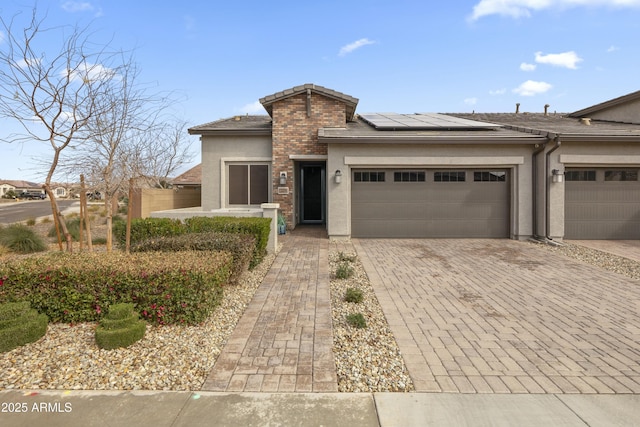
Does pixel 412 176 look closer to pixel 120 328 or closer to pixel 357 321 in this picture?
pixel 357 321

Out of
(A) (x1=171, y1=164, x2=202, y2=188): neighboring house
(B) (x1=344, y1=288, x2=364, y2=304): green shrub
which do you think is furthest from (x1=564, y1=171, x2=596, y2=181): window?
(A) (x1=171, y1=164, x2=202, y2=188): neighboring house

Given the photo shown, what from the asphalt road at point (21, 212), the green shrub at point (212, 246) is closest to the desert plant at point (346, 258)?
the green shrub at point (212, 246)

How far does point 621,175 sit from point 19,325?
1509 centimetres

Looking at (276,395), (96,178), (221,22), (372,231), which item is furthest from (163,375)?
(221,22)

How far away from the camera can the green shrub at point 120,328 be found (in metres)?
3.53

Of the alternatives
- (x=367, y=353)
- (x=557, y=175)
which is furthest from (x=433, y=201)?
(x=367, y=353)

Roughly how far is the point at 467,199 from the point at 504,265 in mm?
3965

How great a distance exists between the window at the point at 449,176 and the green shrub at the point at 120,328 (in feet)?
32.4

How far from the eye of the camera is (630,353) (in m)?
3.64

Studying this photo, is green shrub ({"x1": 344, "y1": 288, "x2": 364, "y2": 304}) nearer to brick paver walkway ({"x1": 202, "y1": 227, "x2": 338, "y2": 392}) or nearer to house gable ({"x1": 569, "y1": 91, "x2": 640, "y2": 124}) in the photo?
brick paver walkway ({"x1": 202, "y1": 227, "x2": 338, "y2": 392})

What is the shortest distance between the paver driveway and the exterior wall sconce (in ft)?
11.0

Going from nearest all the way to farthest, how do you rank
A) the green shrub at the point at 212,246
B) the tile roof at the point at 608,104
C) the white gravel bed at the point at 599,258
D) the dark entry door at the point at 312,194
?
the green shrub at the point at 212,246 → the white gravel bed at the point at 599,258 → the tile roof at the point at 608,104 → the dark entry door at the point at 312,194

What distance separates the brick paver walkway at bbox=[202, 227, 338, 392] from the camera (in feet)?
10.0

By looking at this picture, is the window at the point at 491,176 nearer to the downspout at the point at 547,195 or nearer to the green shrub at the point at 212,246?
the downspout at the point at 547,195
